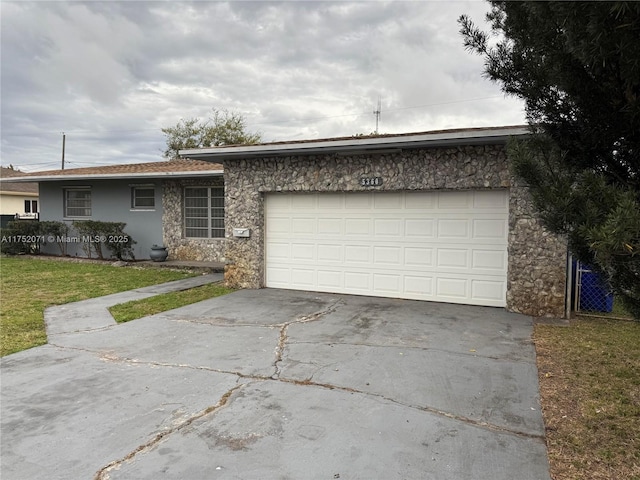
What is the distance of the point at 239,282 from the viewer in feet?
32.6

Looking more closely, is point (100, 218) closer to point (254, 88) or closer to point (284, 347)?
point (254, 88)

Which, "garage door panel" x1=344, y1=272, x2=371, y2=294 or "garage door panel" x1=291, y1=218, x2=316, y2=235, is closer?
"garage door panel" x1=344, y1=272, x2=371, y2=294

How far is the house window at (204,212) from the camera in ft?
45.1

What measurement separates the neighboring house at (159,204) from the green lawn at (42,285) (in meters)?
1.54

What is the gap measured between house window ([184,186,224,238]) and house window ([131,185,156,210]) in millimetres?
1337

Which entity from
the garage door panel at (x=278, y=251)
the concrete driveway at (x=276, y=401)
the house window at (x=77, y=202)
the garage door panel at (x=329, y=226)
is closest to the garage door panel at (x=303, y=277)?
the garage door panel at (x=278, y=251)

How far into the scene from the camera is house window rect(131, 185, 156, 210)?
47.9ft

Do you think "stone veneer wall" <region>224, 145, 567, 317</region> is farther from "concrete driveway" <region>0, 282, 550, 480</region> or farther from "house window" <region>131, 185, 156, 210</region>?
"house window" <region>131, 185, 156, 210</region>

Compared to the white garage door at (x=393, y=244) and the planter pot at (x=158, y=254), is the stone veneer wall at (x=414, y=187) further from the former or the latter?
the planter pot at (x=158, y=254)

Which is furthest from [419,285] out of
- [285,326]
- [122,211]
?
[122,211]

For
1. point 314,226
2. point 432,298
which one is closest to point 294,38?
point 314,226

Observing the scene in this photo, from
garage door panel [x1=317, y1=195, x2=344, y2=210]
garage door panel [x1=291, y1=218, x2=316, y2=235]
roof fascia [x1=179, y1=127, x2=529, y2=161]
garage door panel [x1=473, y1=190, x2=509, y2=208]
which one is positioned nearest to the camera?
roof fascia [x1=179, y1=127, x2=529, y2=161]

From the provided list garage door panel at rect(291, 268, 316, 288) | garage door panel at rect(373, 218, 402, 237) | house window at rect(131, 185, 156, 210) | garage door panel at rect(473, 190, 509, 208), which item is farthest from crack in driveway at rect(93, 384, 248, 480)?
house window at rect(131, 185, 156, 210)

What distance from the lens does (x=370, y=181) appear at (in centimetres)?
848
